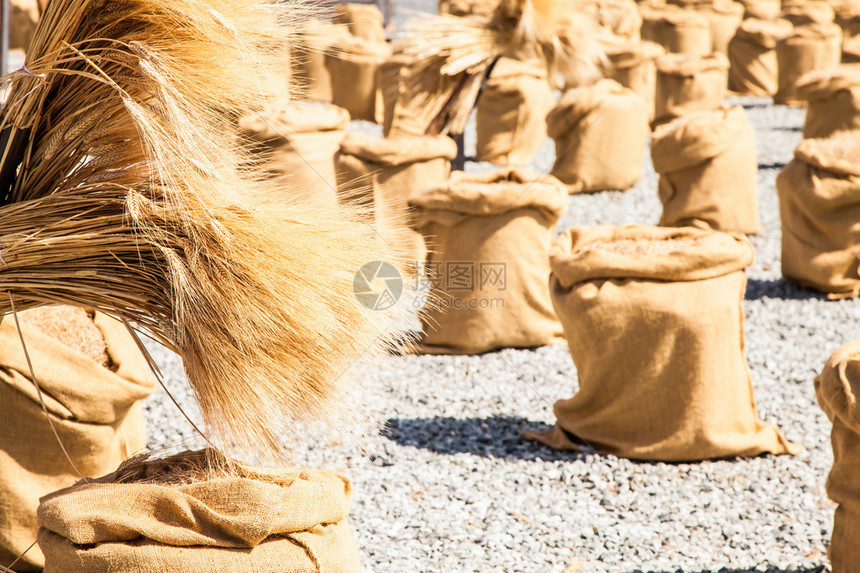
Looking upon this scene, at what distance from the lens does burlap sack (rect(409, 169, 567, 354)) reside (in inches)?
139

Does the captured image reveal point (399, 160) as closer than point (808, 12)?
Yes

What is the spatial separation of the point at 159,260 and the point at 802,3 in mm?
9910

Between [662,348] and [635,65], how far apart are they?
533 cm

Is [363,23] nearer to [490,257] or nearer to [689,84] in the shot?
[689,84]

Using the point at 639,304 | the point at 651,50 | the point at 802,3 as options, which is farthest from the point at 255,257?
the point at 802,3

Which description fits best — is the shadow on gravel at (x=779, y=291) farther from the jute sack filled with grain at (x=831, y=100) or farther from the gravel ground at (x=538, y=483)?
the jute sack filled with grain at (x=831, y=100)

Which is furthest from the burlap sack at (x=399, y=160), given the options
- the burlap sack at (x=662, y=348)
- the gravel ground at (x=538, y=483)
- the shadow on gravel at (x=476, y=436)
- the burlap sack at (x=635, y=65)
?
the burlap sack at (x=635, y=65)

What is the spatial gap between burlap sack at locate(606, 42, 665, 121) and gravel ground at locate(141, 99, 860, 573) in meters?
4.22

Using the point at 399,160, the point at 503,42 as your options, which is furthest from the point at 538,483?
the point at 399,160

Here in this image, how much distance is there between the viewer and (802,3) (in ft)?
31.2

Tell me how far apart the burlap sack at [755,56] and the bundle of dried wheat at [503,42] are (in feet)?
18.6

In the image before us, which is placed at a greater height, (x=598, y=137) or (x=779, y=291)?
(x=598, y=137)

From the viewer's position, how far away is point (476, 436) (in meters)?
2.96
